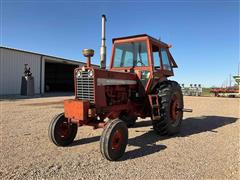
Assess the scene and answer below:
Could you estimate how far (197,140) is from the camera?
5539 mm

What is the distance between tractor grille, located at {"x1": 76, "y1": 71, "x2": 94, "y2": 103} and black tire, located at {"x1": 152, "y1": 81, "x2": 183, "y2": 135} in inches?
76.9

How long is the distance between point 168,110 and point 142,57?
1.45m

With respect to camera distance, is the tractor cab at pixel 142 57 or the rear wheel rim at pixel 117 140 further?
the tractor cab at pixel 142 57

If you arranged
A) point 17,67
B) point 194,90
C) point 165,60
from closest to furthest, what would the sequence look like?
1. point 165,60
2. point 17,67
3. point 194,90

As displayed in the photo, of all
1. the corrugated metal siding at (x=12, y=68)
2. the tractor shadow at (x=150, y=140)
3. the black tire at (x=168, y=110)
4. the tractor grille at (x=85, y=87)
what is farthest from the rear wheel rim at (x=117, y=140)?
the corrugated metal siding at (x=12, y=68)

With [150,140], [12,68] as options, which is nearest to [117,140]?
[150,140]

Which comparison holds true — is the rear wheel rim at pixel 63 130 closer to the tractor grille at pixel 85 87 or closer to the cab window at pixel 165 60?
the tractor grille at pixel 85 87

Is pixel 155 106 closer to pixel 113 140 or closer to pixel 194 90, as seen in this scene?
pixel 113 140

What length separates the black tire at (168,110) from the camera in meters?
5.70

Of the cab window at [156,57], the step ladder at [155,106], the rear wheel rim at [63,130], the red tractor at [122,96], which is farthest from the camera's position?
the cab window at [156,57]

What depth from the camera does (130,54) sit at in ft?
19.8

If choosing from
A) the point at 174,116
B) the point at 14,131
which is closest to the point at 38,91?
the point at 14,131

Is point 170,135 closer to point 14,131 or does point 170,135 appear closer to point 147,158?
point 147,158

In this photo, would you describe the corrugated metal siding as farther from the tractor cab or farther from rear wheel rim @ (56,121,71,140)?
rear wheel rim @ (56,121,71,140)
